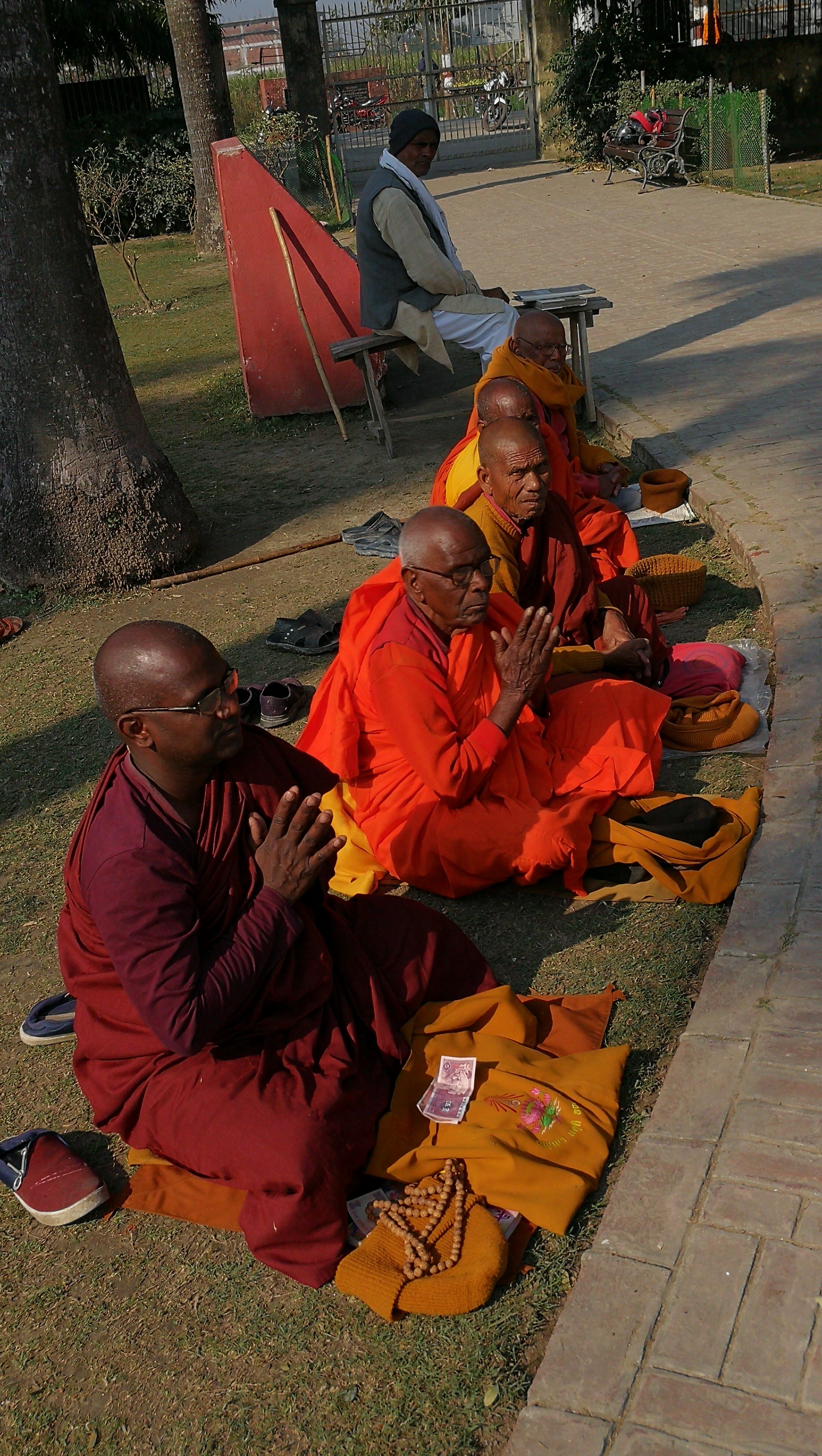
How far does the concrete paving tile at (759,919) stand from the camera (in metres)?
3.34

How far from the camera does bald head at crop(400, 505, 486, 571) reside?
363 cm

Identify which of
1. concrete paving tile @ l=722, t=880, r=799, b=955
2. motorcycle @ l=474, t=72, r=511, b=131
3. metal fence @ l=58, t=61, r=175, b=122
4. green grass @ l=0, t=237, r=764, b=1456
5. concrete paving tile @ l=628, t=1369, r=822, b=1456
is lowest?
green grass @ l=0, t=237, r=764, b=1456

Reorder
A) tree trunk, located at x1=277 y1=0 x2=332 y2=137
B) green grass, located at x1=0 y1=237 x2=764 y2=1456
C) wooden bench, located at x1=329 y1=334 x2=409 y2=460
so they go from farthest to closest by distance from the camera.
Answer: tree trunk, located at x1=277 y1=0 x2=332 y2=137
wooden bench, located at x1=329 y1=334 x2=409 y2=460
green grass, located at x1=0 y1=237 x2=764 y2=1456

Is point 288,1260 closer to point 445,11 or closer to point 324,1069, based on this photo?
point 324,1069

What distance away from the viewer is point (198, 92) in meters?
16.4

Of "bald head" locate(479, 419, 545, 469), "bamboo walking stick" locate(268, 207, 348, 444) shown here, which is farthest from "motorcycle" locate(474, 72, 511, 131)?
"bald head" locate(479, 419, 545, 469)

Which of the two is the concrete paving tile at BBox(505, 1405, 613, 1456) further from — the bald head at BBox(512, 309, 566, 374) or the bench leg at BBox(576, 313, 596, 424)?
the bench leg at BBox(576, 313, 596, 424)

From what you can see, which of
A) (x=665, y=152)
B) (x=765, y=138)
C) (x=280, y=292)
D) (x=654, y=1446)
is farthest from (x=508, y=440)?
(x=665, y=152)

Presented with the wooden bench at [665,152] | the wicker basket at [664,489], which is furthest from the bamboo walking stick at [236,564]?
the wooden bench at [665,152]

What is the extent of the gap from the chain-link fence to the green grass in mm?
12633

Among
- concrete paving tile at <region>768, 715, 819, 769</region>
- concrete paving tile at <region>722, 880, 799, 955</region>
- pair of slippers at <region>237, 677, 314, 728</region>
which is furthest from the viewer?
pair of slippers at <region>237, 677, 314, 728</region>

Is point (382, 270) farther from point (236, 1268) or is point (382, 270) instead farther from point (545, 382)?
point (236, 1268)

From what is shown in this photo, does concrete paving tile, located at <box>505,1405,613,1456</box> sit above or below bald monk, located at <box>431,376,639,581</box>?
below

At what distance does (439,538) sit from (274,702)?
1798 mm
